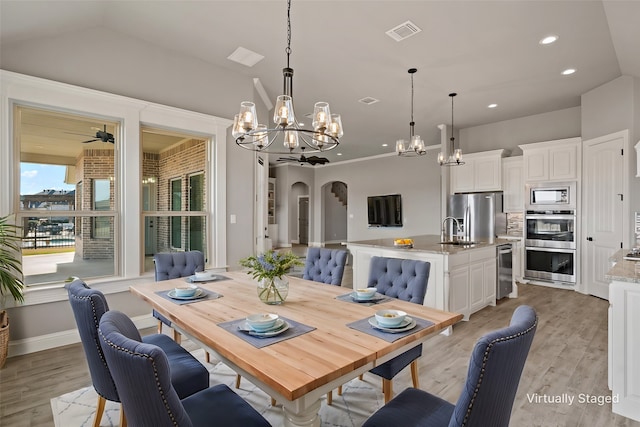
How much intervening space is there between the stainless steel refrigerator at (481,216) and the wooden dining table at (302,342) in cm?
484

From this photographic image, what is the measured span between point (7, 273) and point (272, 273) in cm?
231

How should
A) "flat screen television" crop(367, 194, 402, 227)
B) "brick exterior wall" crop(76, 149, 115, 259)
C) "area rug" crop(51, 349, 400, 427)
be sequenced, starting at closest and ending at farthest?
"area rug" crop(51, 349, 400, 427) → "brick exterior wall" crop(76, 149, 115, 259) → "flat screen television" crop(367, 194, 402, 227)

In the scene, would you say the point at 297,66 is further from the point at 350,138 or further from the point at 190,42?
the point at 350,138

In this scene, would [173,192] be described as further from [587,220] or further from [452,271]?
[587,220]

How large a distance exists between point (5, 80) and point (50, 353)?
7.87 ft

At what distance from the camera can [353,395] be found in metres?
2.32

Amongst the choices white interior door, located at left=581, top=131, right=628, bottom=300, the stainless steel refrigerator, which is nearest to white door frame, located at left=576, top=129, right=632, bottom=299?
white interior door, located at left=581, top=131, right=628, bottom=300

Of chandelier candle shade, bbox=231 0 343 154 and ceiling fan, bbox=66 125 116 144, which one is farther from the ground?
ceiling fan, bbox=66 125 116 144

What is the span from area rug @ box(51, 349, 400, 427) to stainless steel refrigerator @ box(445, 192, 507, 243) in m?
4.44

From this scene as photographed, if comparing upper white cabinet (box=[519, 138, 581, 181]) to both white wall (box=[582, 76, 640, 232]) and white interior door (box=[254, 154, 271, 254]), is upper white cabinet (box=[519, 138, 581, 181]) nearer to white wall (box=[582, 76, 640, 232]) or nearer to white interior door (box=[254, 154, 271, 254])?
white wall (box=[582, 76, 640, 232])

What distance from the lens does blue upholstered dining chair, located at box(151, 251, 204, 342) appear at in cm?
288

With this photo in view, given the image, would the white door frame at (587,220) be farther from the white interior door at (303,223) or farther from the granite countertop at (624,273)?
the white interior door at (303,223)

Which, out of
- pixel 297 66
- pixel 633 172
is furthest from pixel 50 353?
pixel 633 172

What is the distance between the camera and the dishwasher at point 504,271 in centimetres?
450
